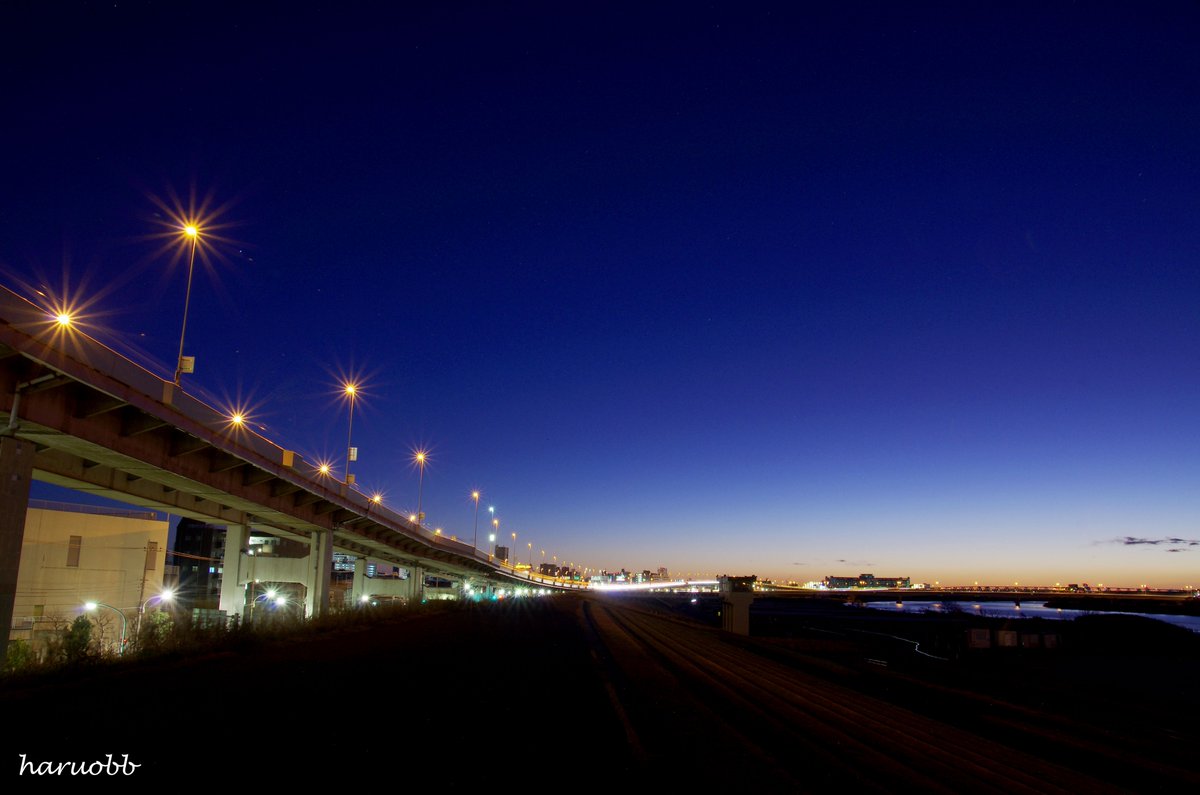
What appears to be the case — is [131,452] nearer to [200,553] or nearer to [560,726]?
[560,726]

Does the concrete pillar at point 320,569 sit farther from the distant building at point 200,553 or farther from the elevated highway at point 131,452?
the distant building at point 200,553

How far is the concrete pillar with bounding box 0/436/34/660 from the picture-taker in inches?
684

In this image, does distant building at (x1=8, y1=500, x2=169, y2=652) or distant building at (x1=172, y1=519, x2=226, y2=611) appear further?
distant building at (x1=172, y1=519, x2=226, y2=611)

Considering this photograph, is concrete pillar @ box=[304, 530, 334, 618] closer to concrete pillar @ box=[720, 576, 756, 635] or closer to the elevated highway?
the elevated highway

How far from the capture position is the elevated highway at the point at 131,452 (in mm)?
17812

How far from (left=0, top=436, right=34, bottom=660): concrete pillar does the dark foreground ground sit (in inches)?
119

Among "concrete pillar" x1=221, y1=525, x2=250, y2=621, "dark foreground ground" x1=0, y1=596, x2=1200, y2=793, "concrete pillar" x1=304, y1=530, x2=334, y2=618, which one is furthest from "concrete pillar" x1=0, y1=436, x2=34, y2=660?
"concrete pillar" x1=221, y1=525, x2=250, y2=621

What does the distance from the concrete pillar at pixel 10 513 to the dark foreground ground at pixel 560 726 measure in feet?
9.91

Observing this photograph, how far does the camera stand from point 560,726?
43.4ft

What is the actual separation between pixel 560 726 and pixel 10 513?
1450cm

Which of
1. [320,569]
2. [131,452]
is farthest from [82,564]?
[131,452]

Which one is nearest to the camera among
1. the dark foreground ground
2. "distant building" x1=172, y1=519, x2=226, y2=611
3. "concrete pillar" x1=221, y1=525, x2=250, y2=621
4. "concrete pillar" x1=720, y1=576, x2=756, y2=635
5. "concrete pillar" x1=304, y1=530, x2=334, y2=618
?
the dark foreground ground

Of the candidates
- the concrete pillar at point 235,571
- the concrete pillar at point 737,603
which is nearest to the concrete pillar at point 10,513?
the concrete pillar at point 235,571

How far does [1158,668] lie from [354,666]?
49885 mm
